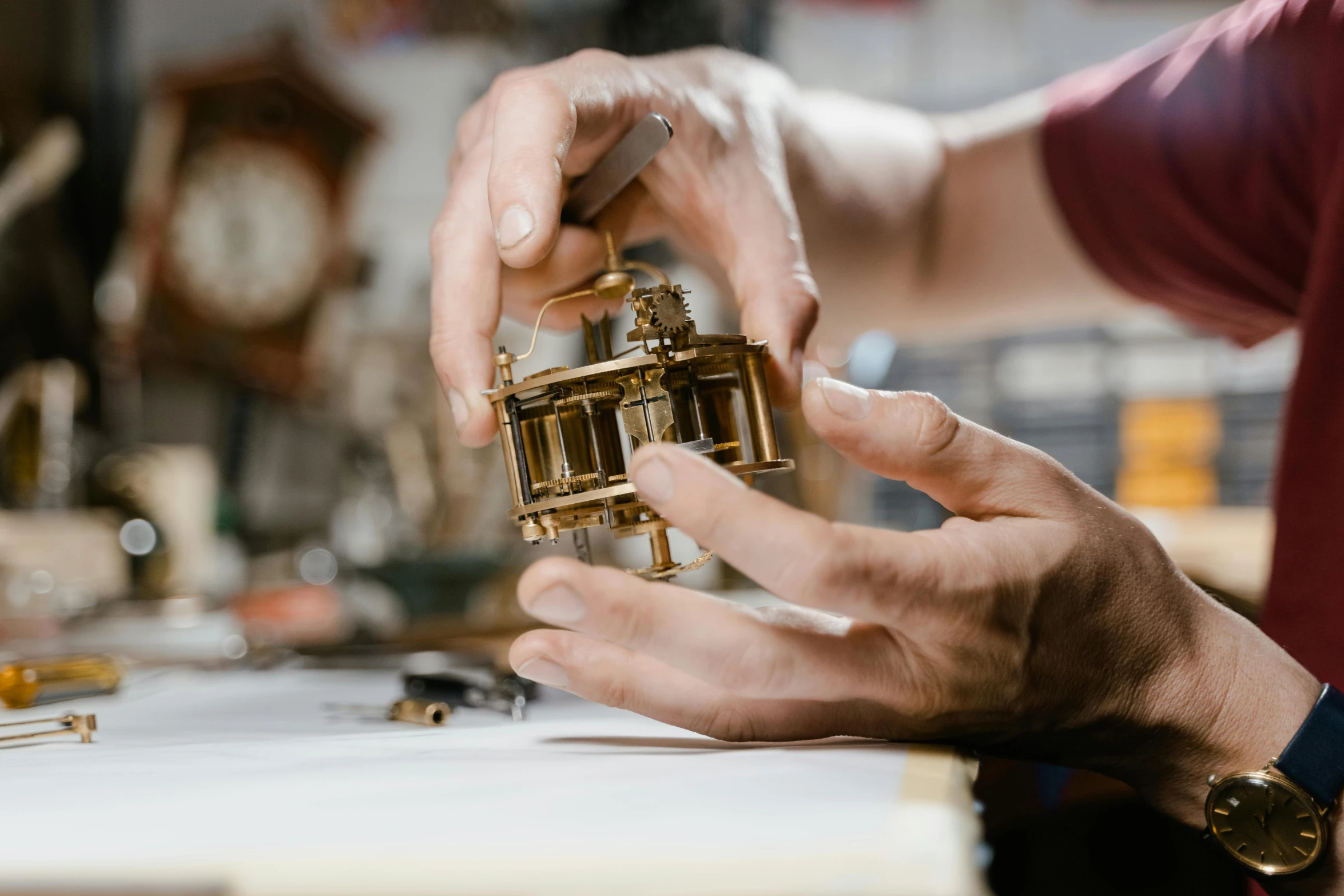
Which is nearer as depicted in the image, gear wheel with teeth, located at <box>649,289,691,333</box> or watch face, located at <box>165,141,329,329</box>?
gear wheel with teeth, located at <box>649,289,691,333</box>

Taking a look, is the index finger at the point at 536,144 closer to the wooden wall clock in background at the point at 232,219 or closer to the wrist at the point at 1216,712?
the wrist at the point at 1216,712

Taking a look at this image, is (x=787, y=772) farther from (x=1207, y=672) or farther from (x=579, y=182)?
(x=579, y=182)

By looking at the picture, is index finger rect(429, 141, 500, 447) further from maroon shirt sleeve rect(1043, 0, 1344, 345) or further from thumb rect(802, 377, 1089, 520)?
maroon shirt sleeve rect(1043, 0, 1344, 345)

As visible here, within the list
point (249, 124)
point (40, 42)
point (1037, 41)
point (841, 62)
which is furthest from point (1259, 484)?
point (40, 42)

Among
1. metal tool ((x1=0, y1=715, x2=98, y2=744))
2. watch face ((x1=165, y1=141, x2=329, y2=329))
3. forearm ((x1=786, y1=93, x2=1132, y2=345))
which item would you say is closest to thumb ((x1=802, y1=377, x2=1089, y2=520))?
metal tool ((x1=0, y1=715, x2=98, y2=744))

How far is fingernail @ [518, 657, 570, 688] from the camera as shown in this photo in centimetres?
57

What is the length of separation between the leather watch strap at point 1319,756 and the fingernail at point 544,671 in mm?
422

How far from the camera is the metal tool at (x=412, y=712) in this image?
0.72 metres

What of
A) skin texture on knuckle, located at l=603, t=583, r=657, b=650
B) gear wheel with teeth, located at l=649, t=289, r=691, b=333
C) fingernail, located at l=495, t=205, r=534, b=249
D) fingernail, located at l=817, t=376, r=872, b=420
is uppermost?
fingernail, located at l=495, t=205, r=534, b=249

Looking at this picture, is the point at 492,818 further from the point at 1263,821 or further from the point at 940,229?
the point at 940,229

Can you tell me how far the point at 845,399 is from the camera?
510 mm

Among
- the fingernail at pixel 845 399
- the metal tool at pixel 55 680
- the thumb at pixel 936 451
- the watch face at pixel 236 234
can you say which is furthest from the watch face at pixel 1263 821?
the watch face at pixel 236 234

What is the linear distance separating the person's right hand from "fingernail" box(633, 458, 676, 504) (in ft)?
0.77

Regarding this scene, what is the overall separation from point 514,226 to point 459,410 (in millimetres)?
165
